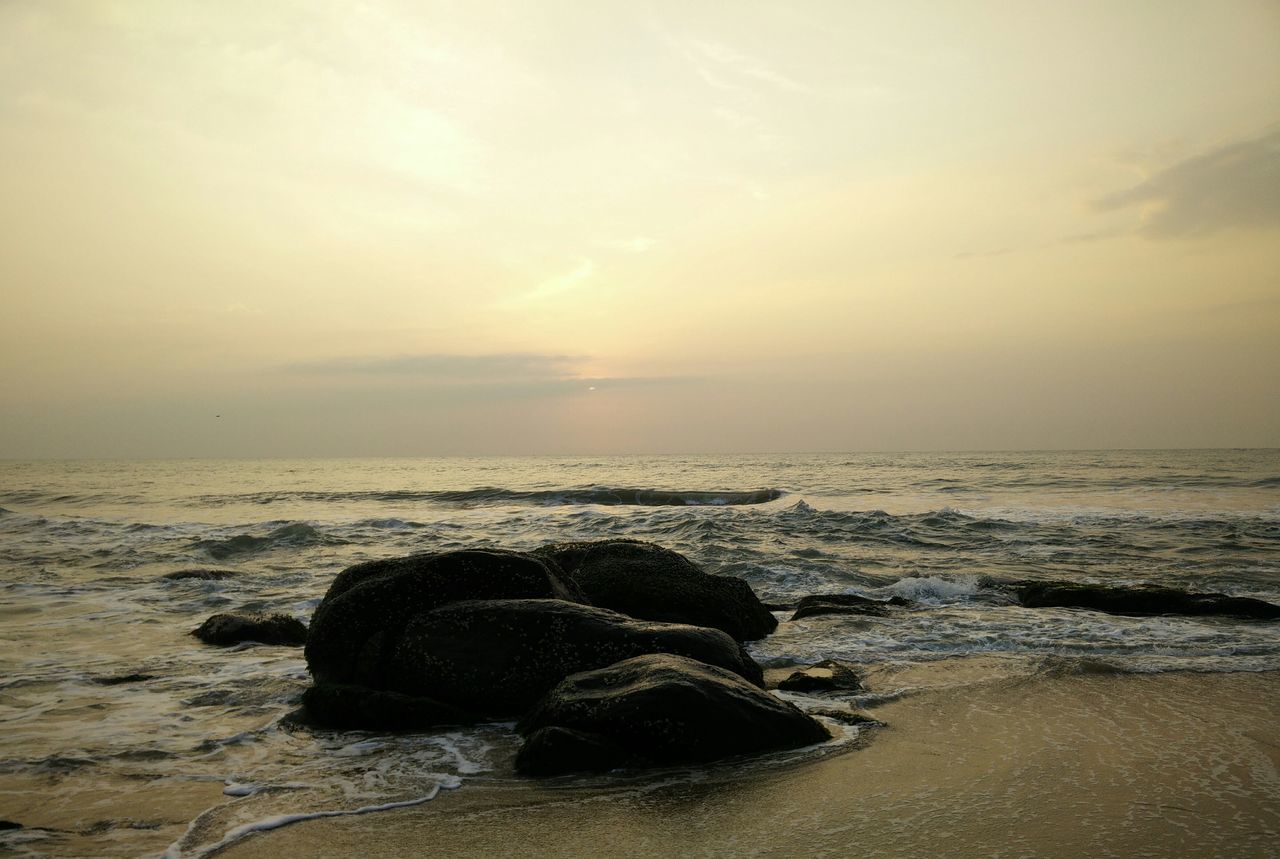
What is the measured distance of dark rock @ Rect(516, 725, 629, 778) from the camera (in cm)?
470

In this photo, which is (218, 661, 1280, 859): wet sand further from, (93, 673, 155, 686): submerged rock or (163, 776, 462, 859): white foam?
(93, 673, 155, 686): submerged rock

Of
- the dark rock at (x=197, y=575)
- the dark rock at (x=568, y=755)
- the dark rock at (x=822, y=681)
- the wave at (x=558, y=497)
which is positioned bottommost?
the wave at (x=558, y=497)

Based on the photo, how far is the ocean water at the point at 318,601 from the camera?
4.57 meters

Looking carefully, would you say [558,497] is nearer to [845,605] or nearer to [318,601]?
[318,601]

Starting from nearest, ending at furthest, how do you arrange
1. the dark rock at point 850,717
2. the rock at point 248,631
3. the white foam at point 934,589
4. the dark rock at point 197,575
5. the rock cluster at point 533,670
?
the rock cluster at point 533,670
the dark rock at point 850,717
the rock at point 248,631
the white foam at point 934,589
the dark rock at point 197,575

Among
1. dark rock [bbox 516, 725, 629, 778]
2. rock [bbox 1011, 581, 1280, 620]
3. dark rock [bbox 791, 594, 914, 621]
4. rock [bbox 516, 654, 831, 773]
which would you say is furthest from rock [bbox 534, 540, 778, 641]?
rock [bbox 1011, 581, 1280, 620]

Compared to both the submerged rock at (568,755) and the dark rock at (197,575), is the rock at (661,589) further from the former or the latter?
the dark rock at (197,575)

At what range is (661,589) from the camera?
9172mm

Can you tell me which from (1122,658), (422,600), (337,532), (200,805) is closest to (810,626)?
(1122,658)

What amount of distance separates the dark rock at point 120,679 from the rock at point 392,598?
5.25ft

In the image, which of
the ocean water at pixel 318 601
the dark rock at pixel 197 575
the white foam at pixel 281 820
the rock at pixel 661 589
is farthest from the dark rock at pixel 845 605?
the dark rock at pixel 197 575

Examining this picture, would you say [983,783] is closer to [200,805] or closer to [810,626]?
[200,805]

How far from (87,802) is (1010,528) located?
69.6 ft

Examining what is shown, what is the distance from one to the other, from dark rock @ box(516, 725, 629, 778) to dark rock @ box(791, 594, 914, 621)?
6060 mm
